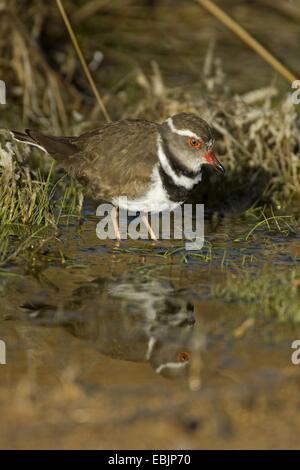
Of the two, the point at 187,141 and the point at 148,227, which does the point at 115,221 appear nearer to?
the point at 148,227

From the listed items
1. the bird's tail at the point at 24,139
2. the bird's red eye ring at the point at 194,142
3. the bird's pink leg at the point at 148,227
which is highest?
the bird's tail at the point at 24,139

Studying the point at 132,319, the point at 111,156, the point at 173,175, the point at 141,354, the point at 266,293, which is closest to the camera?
the point at 141,354

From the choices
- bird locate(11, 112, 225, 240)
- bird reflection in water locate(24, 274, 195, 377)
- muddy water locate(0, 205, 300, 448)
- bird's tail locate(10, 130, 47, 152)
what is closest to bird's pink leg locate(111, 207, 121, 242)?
bird locate(11, 112, 225, 240)

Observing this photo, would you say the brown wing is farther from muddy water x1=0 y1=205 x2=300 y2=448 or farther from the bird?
muddy water x1=0 y1=205 x2=300 y2=448

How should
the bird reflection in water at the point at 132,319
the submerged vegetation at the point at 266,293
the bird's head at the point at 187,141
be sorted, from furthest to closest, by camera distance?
the bird's head at the point at 187,141 < the submerged vegetation at the point at 266,293 < the bird reflection in water at the point at 132,319

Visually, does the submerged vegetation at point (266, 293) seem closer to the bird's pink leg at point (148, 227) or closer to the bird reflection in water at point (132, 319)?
the bird reflection in water at point (132, 319)

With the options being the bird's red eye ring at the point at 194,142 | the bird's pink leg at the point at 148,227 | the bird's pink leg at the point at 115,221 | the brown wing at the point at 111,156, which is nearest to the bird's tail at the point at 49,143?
the brown wing at the point at 111,156

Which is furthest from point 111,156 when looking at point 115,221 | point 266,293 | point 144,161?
point 266,293

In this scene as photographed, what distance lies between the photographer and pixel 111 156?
709 centimetres

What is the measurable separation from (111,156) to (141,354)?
2455 millimetres

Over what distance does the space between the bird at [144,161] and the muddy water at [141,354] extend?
15.6 inches

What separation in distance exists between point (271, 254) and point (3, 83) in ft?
12.7

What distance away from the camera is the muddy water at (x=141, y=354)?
13.5 feet

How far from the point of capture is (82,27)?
1144 centimetres
